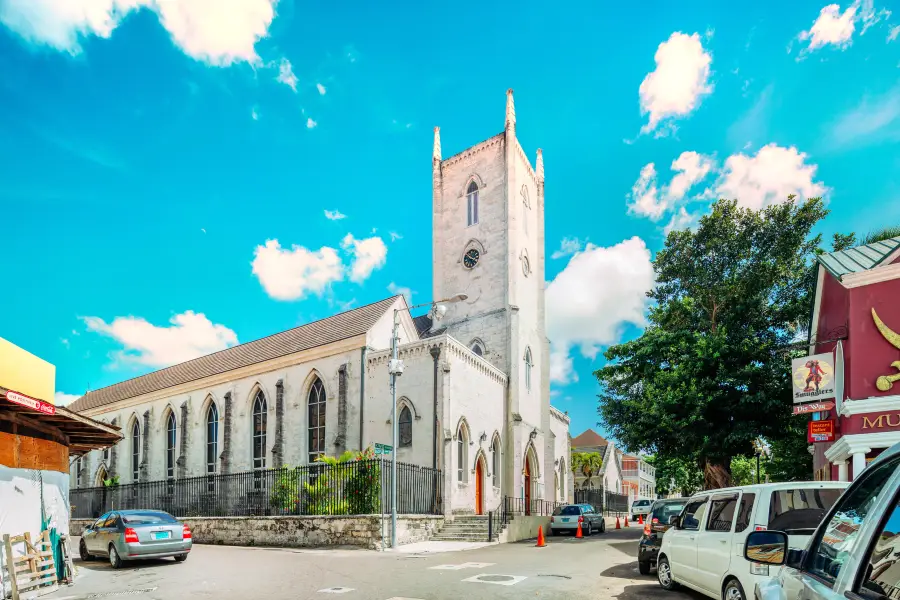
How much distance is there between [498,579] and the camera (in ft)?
38.9

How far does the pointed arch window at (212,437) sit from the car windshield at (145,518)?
19794mm

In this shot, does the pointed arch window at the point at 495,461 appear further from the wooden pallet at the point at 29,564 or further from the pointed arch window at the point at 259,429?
the wooden pallet at the point at 29,564

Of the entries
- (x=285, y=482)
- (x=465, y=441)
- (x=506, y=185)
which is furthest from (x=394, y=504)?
(x=506, y=185)

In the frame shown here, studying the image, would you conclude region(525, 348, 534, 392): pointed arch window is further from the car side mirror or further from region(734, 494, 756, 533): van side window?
the car side mirror

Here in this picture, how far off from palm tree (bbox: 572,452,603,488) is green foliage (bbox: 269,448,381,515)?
150 feet

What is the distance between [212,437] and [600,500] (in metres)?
25.0

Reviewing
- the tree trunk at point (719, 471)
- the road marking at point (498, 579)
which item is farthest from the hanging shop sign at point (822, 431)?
the tree trunk at point (719, 471)

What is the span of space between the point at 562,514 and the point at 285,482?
12.2 metres

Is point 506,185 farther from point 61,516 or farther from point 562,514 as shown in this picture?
point 61,516

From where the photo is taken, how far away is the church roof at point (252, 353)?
101ft

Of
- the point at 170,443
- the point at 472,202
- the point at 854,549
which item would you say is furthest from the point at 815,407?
the point at 170,443

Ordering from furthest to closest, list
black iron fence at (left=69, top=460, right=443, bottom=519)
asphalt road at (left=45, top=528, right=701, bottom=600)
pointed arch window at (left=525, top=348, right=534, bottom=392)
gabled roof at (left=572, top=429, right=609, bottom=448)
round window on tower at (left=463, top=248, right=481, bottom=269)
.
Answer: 1. gabled roof at (left=572, top=429, right=609, bottom=448)
2. round window on tower at (left=463, top=248, right=481, bottom=269)
3. pointed arch window at (left=525, top=348, right=534, bottom=392)
4. black iron fence at (left=69, top=460, right=443, bottom=519)
5. asphalt road at (left=45, top=528, right=701, bottom=600)

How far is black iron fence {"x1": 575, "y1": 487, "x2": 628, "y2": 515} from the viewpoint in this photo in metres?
41.1

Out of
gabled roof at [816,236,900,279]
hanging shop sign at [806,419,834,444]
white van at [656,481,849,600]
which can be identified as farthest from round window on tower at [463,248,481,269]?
white van at [656,481,849,600]
